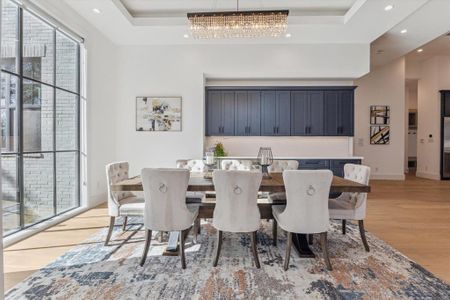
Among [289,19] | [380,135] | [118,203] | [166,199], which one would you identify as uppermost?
[289,19]

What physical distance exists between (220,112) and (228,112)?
18 centimetres

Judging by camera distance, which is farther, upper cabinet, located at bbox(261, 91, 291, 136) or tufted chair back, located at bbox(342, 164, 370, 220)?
upper cabinet, located at bbox(261, 91, 291, 136)

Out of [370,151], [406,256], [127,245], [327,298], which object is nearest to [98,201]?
[127,245]

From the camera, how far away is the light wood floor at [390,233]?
8.90ft

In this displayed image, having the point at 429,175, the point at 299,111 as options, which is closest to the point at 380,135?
the point at 429,175

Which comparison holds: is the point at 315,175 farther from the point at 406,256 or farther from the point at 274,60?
the point at 274,60

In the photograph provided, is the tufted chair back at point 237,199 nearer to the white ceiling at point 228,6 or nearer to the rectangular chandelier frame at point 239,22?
the rectangular chandelier frame at point 239,22

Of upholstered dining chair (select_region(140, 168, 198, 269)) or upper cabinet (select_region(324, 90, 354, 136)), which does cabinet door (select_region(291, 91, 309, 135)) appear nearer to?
upper cabinet (select_region(324, 90, 354, 136))

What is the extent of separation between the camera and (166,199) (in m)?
2.54

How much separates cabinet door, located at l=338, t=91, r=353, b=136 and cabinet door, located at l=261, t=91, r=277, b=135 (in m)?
1.46

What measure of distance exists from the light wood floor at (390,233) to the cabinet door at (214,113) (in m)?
2.73

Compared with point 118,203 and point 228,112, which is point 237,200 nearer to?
point 118,203

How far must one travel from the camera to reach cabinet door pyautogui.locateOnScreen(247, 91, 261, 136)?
6168 millimetres

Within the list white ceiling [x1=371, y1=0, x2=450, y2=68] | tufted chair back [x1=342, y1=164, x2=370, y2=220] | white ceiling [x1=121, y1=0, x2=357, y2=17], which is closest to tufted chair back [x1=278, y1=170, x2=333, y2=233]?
tufted chair back [x1=342, y1=164, x2=370, y2=220]
